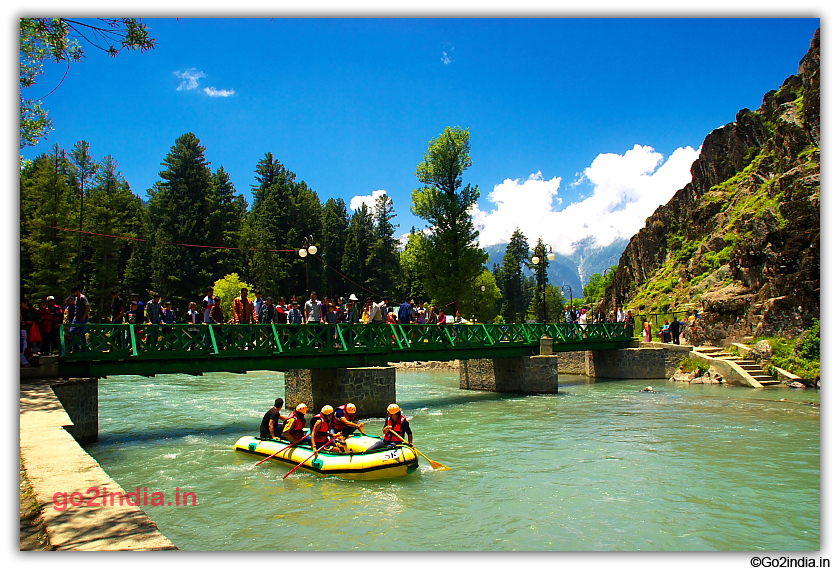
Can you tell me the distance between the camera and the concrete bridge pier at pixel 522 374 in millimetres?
25312

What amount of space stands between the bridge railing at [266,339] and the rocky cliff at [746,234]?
37.4 feet

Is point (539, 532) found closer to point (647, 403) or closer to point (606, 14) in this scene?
point (606, 14)

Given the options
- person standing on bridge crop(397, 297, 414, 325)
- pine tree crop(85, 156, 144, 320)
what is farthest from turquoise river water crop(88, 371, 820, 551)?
pine tree crop(85, 156, 144, 320)

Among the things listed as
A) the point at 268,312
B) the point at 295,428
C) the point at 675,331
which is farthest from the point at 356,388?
the point at 675,331

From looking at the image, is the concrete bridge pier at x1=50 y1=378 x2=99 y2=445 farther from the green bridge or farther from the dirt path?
the dirt path

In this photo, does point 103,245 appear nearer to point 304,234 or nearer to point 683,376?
point 304,234

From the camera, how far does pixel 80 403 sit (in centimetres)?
1388

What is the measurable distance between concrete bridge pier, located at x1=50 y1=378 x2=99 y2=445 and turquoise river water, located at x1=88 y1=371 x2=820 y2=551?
0.45 metres

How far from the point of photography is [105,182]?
59.8 metres

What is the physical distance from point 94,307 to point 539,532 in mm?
53206

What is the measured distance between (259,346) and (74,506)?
11.3 metres

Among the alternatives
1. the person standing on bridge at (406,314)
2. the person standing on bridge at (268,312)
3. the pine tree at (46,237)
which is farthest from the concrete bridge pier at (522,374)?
the pine tree at (46,237)

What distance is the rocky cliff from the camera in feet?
82.6

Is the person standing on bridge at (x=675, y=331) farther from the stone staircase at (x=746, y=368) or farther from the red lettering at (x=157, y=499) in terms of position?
the red lettering at (x=157, y=499)
